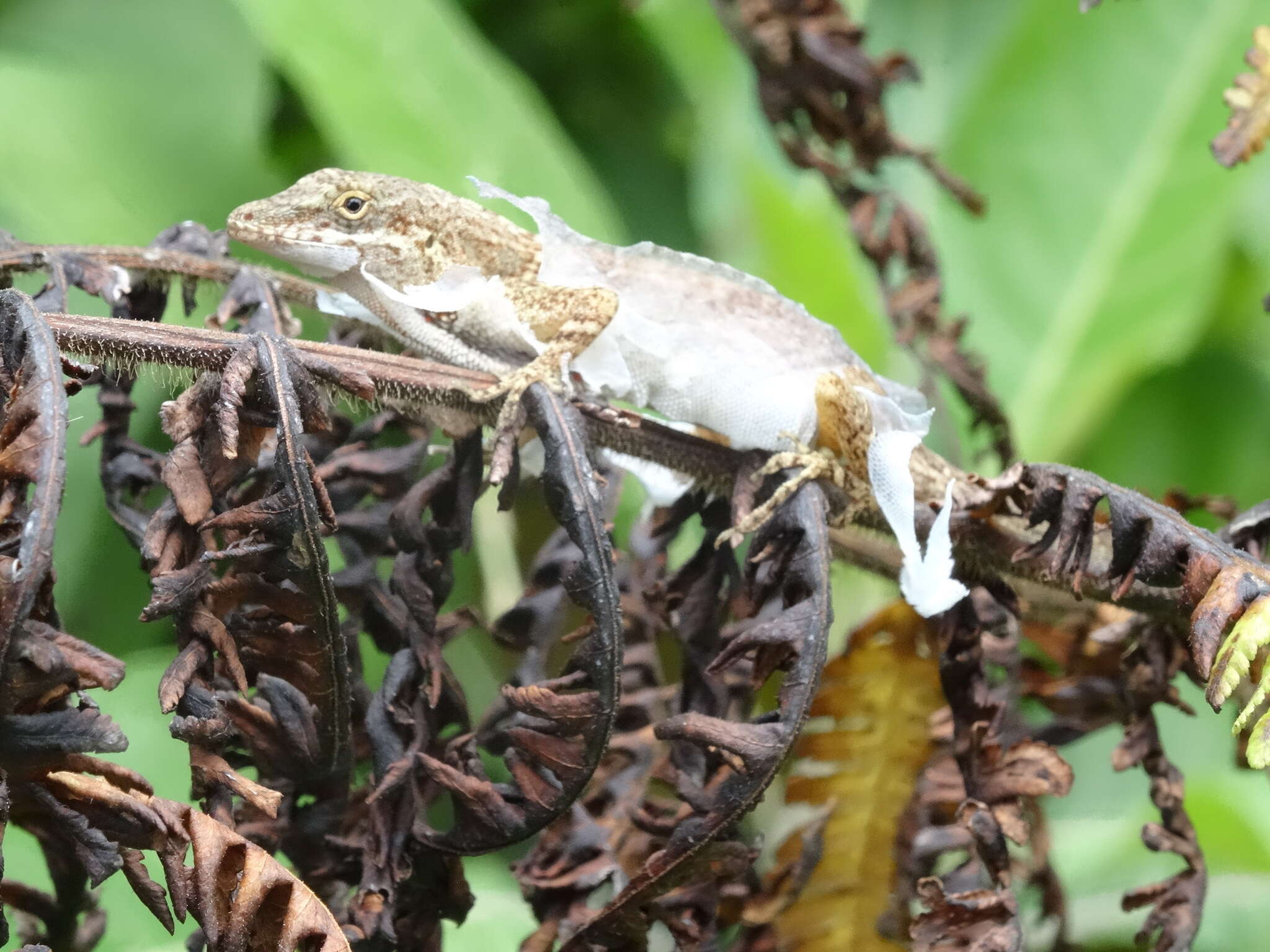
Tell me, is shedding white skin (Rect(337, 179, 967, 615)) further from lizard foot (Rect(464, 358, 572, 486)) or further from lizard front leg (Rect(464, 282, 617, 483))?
lizard foot (Rect(464, 358, 572, 486))

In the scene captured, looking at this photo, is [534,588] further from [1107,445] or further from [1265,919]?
[1107,445]

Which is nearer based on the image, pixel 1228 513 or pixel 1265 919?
pixel 1228 513

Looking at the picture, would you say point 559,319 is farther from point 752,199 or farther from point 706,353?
point 752,199

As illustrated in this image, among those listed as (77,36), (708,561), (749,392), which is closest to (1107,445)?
(749,392)

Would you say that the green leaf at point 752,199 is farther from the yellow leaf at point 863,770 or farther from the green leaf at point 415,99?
the yellow leaf at point 863,770

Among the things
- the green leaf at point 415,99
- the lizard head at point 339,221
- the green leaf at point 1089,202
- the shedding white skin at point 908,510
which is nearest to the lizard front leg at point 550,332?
the lizard head at point 339,221

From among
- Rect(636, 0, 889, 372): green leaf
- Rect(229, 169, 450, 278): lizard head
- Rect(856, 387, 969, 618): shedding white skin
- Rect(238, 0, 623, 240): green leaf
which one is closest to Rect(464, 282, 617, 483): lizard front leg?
Rect(229, 169, 450, 278): lizard head

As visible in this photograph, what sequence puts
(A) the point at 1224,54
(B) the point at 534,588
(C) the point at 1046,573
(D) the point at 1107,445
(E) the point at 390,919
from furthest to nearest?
(D) the point at 1107,445, (A) the point at 1224,54, (B) the point at 534,588, (C) the point at 1046,573, (E) the point at 390,919
